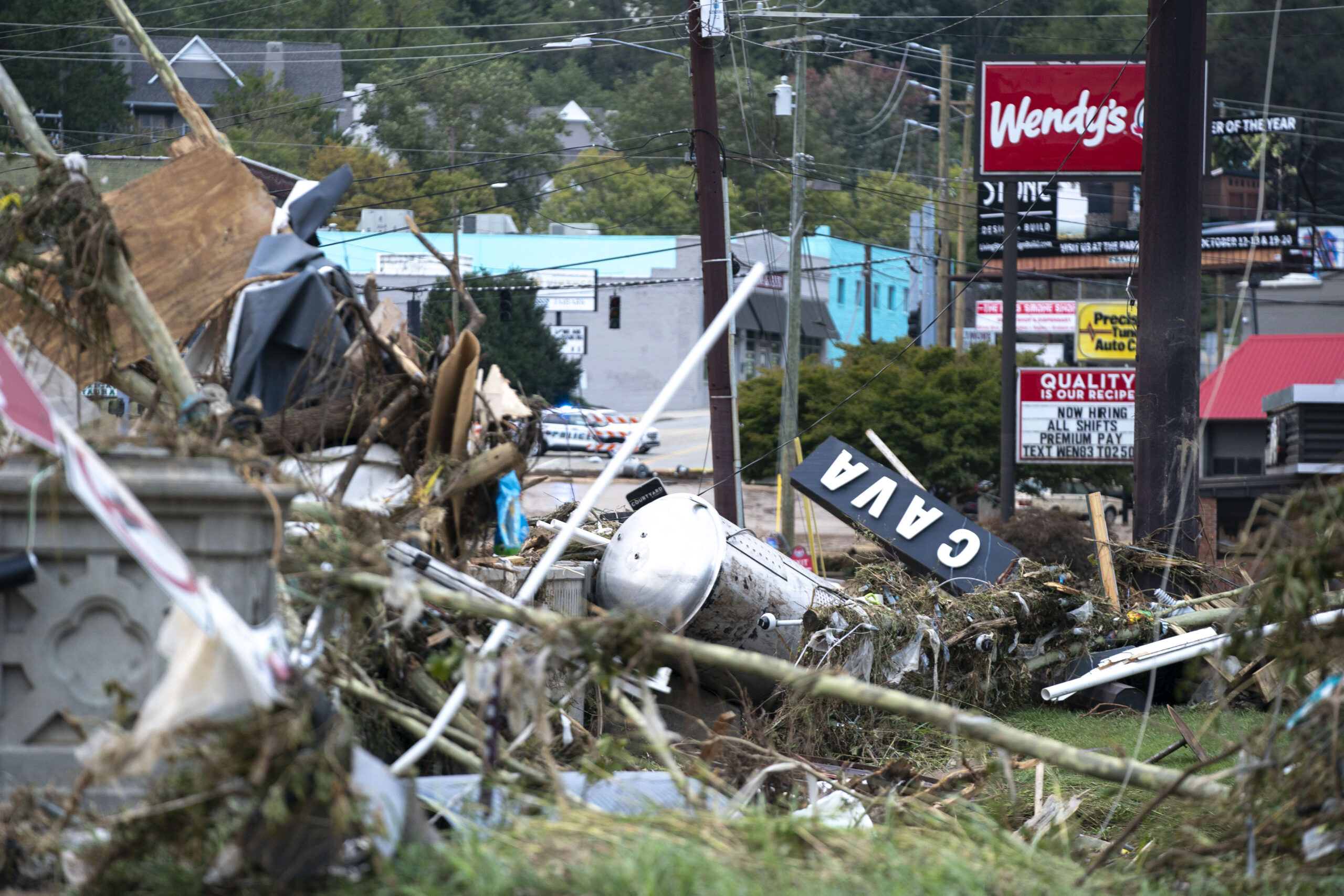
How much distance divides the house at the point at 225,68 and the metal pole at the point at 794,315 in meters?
43.9

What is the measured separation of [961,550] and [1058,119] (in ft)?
30.6

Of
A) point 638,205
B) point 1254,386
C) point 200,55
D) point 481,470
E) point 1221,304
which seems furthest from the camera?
point 200,55

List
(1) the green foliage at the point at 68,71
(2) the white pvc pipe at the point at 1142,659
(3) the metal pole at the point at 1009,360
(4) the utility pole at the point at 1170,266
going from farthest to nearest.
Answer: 1. (1) the green foliage at the point at 68,71
2. (3) the metal pole at the point at 1009,360
3. (4) the utility pole at the point at 1170,266
4. (2) the white pvc pipe at the point at 1142,659

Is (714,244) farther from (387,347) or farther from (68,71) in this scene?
(68,71)

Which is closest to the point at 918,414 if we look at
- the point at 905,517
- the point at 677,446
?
the point at 905,517

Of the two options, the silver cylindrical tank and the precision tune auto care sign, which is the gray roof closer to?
the precision tune auto care sign

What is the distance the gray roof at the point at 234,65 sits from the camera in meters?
70.3

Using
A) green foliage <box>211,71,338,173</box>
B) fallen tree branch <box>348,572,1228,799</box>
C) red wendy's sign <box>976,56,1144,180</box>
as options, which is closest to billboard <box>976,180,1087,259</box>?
red wendy's sign <box>976,56,1144,180</box>

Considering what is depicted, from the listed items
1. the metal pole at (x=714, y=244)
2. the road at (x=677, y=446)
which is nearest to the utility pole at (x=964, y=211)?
the road at (x=677, y=446)

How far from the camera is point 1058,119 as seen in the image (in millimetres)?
18031

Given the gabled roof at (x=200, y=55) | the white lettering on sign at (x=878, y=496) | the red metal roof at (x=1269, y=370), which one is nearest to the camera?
the white lettering on sign at (x=878, y=496)

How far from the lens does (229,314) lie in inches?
223

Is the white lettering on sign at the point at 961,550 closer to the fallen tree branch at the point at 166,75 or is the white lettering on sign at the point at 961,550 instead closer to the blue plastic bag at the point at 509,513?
the blue plastic bag at the point at 509,513

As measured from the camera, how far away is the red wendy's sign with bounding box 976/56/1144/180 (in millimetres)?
17531
